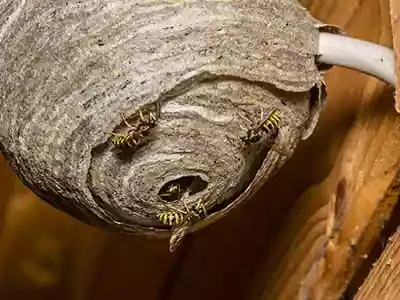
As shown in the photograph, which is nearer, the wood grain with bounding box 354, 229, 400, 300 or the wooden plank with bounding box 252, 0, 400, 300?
the wood grain with bounding box 354, 229, 400, 300

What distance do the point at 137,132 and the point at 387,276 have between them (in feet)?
0.89

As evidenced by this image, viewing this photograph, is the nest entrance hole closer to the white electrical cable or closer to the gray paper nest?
the gray paper nest

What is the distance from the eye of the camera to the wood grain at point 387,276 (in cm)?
94

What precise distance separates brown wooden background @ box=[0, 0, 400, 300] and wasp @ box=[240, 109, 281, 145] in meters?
0.12

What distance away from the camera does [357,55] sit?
986 mm

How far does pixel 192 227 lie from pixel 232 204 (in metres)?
0.05

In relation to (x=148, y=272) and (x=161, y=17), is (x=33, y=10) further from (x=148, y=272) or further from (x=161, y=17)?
(x=148, y=272)

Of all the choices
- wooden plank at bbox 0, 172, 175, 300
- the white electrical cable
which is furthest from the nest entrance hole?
wooden plank at bbox 0, 172, 175, 300

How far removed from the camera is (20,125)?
0.96 meters

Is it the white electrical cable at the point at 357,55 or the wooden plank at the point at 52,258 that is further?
the wooden plank at the point at 52,258

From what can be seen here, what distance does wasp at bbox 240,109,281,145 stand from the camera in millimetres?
953

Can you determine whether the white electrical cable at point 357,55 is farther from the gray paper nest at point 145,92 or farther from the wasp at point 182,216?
the wasp at point 182,216

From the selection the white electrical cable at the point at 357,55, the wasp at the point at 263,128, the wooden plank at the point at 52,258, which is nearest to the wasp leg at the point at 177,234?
the wasp at the point at 263,128

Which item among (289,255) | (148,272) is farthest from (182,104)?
(148,272)
